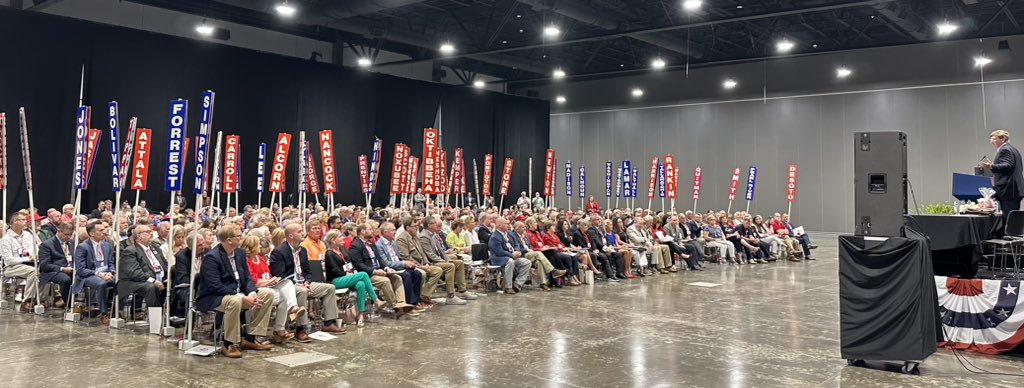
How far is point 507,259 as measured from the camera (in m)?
9.18

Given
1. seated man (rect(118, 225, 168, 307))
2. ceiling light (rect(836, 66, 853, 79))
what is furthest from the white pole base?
ceiling light (rect(836, 66, 853, 79))

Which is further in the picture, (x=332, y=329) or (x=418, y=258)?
(x=418, y=258)

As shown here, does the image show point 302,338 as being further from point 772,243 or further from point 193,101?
point 193,101

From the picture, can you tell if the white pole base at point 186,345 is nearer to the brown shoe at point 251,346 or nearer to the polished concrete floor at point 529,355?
the polished concrete floor at point 529,355

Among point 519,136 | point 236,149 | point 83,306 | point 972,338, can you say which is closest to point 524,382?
point 972,338

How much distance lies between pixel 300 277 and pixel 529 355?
2.39 metres

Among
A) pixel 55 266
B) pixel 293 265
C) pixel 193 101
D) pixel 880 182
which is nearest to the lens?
pixel 880 182

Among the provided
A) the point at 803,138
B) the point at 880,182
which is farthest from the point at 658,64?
the point at 880,182

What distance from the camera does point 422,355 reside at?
5.39 metres

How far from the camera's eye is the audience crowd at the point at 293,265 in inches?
221

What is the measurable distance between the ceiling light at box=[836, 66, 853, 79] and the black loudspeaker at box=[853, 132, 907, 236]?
63.3ft

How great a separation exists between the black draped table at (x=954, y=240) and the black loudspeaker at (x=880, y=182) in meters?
1.18

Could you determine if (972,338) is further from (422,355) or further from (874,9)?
(874,9)

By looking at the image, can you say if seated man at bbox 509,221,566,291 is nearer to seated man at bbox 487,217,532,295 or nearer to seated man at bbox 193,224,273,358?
seated man at bbox 487,217,532,295
